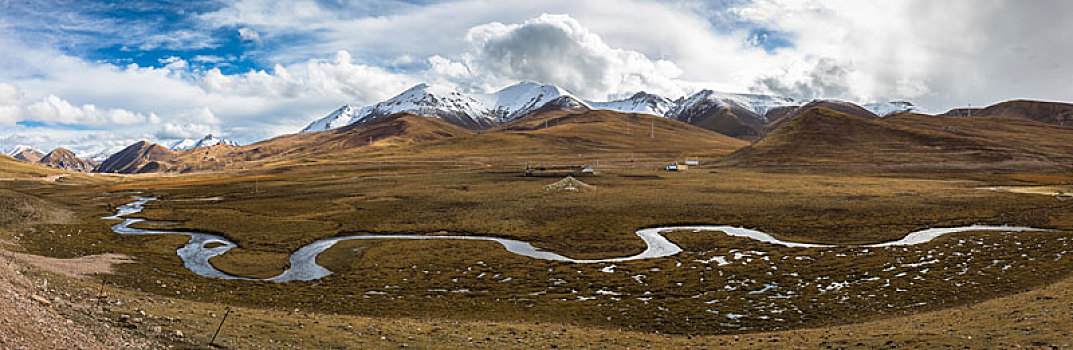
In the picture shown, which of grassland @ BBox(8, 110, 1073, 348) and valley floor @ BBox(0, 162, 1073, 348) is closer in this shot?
valley floor @ BBox(0, 162, 1073, 348)

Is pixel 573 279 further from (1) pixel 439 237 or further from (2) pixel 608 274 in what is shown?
(1) pixel 439 237

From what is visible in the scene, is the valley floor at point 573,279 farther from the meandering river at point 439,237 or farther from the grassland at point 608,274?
the meandering river at point 439,237

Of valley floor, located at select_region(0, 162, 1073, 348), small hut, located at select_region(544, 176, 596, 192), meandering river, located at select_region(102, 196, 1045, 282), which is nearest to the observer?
valley floor, located at select_region(0, 162, 1073, 348)

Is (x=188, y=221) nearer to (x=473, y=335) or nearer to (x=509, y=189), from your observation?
(x=509, y=189)

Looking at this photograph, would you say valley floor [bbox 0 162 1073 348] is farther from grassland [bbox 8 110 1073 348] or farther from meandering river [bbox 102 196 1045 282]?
meandering river [bbox 102 196 1045 282]

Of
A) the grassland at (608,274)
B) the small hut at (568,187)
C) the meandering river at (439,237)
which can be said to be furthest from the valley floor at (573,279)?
the small hut at (568,187)

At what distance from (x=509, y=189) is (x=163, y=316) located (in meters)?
90.9

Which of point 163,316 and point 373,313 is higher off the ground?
point 163,316

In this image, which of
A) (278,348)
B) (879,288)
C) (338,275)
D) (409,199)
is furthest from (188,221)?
(879,288)

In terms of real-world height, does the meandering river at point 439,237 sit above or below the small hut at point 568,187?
below

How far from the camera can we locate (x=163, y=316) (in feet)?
72.7

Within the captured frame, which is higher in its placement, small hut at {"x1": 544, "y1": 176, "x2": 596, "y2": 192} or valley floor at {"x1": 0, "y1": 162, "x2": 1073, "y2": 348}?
small hut at {"x1": 544, "y1": 176, "x2": 596, "y2": 192}

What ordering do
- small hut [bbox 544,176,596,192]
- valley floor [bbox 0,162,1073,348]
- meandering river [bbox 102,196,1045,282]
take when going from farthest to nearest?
small hut [bbox 544,176,596,192] → meandering river [bbox 102,196,1045,282] → valley floor [bbox 0,162,1073,348]

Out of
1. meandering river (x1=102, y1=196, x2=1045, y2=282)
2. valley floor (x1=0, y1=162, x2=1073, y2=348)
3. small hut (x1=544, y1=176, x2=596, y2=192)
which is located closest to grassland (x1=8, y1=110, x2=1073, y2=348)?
valley floor (x1=0, y1=162, x2=1073, y2=348)
